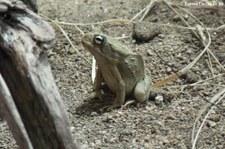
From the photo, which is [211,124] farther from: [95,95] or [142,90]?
[95,95]

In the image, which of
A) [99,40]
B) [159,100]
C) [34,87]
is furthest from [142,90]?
[34,87]

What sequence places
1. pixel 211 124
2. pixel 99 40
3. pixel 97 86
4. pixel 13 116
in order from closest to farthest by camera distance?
pixel 13 116 < pixel 211 124 < pixel 99 40 < pixel 97 86

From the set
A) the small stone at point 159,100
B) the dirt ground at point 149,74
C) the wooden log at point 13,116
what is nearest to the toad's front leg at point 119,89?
the dirt ground at point 149,74

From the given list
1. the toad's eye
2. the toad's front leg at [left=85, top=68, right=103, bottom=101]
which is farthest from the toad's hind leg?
the toad's eye

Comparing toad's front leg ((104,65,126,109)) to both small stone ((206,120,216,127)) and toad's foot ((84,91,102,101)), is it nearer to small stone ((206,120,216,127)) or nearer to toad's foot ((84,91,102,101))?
toad's foot ((84,91,102,101))

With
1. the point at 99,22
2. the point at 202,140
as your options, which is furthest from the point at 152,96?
the point at 99,22

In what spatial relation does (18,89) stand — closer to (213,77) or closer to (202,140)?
(202,140)

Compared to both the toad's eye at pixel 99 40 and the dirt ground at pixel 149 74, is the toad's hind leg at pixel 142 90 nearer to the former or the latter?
the dirt ground at pixel 149 74
